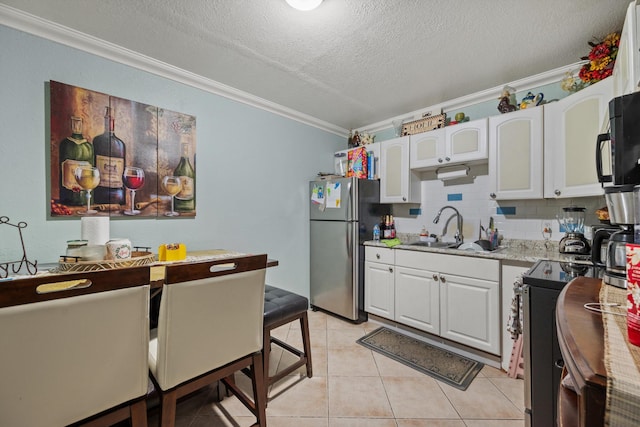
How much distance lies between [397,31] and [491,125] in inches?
47.5

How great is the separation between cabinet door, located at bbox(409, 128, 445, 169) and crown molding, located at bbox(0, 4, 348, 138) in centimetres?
149

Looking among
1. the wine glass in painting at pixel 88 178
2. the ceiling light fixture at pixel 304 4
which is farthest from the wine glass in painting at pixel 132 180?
the ceiling light fixture at pixel 304 4

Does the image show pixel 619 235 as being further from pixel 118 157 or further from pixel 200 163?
pixel 118 157

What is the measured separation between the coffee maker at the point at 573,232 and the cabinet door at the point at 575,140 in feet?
0.75

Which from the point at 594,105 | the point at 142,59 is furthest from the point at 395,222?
the point at 142,59

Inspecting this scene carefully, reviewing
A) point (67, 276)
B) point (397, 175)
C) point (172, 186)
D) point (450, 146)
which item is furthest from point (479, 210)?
point (67, 276)

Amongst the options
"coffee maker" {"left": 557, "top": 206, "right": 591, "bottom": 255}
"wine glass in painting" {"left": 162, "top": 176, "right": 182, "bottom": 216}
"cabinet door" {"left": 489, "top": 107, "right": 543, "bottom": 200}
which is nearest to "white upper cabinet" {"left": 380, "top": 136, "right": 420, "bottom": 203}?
"cabinet door" {"left": 489, "top": 107, "right": 543, "bottom": 200}

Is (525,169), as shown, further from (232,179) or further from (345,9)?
(232,179)

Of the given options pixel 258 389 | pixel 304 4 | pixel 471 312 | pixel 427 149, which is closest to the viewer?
pixel 258 389

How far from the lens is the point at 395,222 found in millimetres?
3281

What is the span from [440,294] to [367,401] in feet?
3.56

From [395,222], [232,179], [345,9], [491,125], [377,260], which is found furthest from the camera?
[395,222]

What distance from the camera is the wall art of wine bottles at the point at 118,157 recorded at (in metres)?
1.69

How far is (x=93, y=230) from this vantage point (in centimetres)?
146
